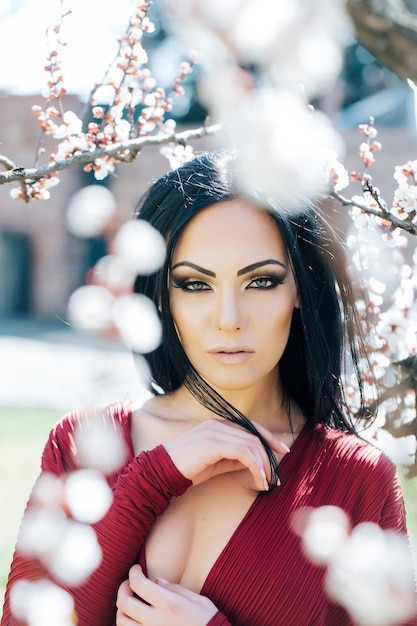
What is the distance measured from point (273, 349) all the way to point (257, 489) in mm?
314

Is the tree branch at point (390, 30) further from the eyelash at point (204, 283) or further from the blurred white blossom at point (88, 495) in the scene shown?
the blurred white blossom at point (88, 495)

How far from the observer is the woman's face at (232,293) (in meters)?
1.58

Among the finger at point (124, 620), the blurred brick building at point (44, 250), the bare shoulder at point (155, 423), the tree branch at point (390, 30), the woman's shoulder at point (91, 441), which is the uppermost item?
the tree branch at point (390, 30)

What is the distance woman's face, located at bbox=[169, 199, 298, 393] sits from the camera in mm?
1583

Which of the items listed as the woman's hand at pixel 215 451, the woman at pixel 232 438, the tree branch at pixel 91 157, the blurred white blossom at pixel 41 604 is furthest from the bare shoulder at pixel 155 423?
the tree branch at pixel 91 157

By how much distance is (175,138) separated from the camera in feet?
6.93

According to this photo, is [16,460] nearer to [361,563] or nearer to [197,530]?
[197,530]

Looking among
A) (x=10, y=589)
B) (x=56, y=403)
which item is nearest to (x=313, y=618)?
(x=10, y=589)

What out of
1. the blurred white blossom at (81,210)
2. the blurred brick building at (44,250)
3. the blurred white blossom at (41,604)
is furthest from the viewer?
the blurred brick building at (44,250)

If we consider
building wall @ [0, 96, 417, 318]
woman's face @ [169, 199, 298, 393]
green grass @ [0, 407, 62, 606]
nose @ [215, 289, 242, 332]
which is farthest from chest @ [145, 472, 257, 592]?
building wall @ [0, 96, 417, 318]

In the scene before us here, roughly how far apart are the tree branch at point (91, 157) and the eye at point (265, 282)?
1.71 feet

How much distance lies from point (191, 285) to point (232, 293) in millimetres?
130

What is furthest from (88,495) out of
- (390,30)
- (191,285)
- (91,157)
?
(390,30)

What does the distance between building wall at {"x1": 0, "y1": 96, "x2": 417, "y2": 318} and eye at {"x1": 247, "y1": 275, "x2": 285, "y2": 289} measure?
11.7 meters
